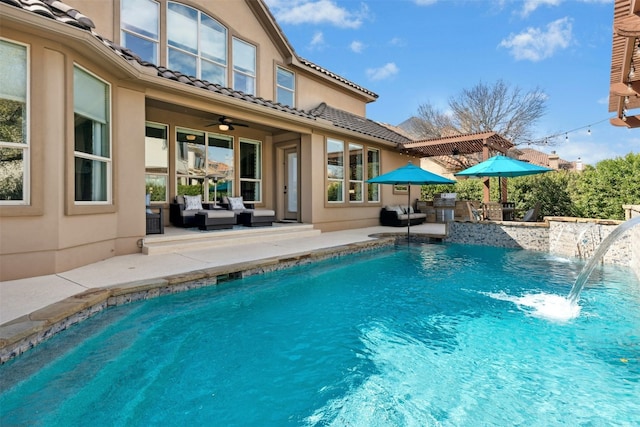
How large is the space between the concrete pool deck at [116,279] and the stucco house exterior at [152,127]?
578 mm

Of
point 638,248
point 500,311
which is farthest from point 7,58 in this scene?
point 638,248

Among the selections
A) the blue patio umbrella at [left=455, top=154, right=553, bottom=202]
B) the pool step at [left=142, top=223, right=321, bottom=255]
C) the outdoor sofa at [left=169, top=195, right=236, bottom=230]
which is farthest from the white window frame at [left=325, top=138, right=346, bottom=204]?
the blue patio umbrella at [left=455, top=154, right=553, bottom=202]

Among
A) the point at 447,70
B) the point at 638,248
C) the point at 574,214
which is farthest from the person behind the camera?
the point at 447,70

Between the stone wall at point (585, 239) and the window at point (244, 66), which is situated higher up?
the window at point (244, 66)

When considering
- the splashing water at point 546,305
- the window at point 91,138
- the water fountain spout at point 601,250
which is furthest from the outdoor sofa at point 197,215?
the water fountain spout at point 601,250

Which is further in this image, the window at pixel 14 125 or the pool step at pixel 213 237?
the pool step at pixel 213 237

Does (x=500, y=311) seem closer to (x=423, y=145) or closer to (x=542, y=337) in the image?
(x=542, y=337)

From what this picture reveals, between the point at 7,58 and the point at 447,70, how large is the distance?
28.3 m

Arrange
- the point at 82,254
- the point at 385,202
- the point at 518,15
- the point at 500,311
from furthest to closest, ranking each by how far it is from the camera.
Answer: the point at 518,15
the point at 385,202
the point at 82,254
the point at 500,311

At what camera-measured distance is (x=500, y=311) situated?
15.1 feet

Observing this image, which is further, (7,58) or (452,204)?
(452,204)

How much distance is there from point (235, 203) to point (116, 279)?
5.61m

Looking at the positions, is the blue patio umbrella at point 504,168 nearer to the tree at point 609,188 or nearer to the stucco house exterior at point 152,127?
the tree at point 609,188

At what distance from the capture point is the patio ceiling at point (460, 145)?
11875mm
